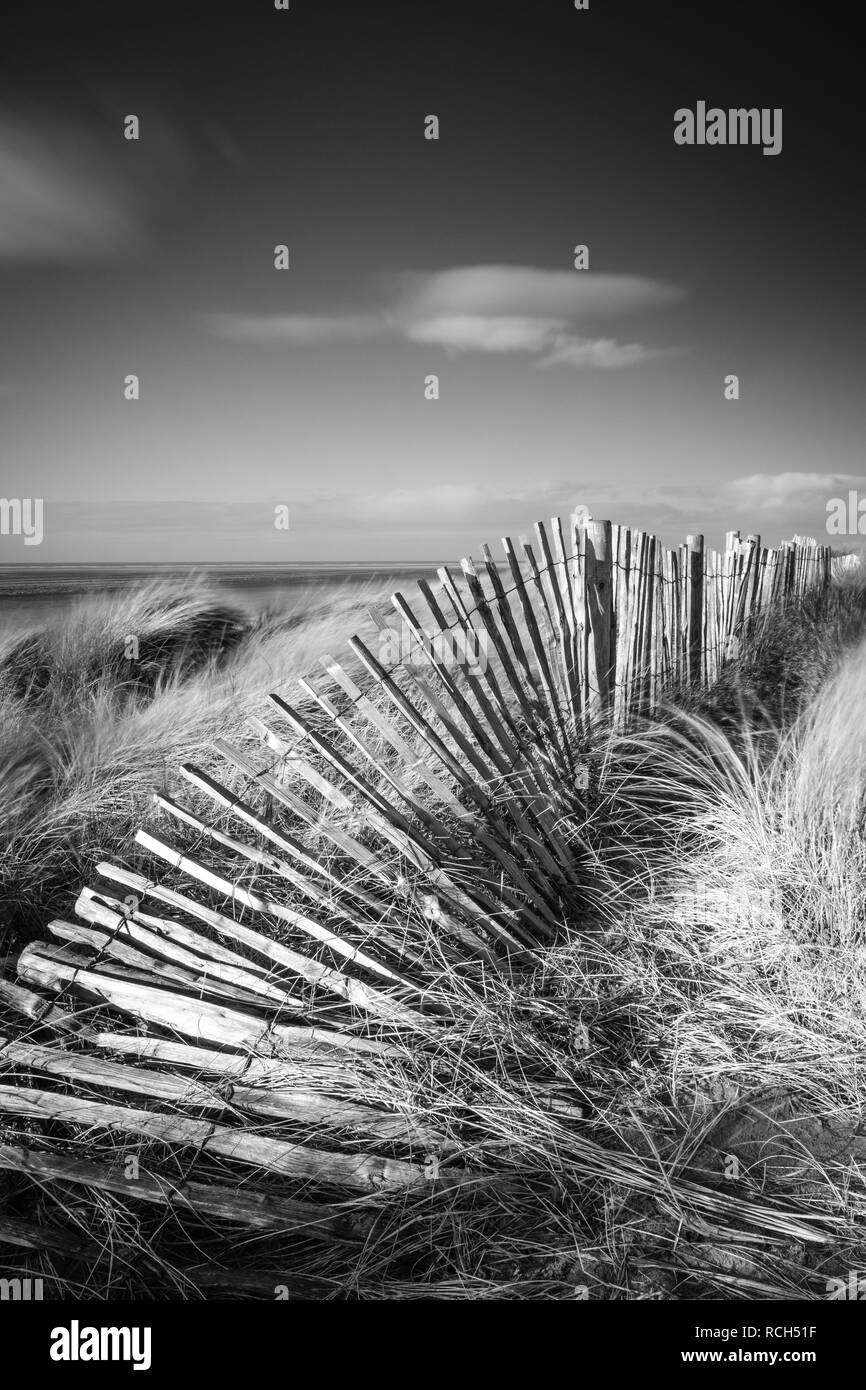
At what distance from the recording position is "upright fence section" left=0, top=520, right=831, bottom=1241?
2021 mm

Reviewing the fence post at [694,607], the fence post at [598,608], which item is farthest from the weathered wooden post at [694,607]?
the fence post at [598,608]

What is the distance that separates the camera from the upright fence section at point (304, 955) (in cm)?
202

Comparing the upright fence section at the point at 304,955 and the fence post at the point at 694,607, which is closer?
the upright fence section at the point at 304,955

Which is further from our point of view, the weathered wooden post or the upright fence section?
the weathered wooden post

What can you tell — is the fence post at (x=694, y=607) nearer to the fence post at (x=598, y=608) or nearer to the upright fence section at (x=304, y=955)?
the fence post at (x=598, y=608)

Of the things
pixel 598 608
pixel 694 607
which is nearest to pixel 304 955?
pixel 598 608

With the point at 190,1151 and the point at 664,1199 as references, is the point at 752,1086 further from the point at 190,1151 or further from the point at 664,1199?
the point at 190,1151

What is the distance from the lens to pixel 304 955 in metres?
2.52

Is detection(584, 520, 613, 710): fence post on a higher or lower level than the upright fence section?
higher

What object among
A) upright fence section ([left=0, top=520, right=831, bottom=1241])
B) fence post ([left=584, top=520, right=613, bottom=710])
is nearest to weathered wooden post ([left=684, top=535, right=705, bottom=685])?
fence post ([left=584, top=520, right=613, bottom=710])

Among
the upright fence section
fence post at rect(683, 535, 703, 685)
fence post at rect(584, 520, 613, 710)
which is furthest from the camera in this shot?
fence post at rect(683, 535, 703, 685)

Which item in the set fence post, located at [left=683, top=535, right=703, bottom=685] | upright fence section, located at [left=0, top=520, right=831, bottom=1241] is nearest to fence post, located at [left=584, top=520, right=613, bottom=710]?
upright fence section, located at [left=0, top=520, right=831, bottom=1241]

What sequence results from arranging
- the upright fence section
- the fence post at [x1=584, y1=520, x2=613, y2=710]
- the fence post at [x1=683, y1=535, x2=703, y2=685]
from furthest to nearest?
the fence post at [x1=683, y1=535, x2=703, y2=685] → the fence post at [x1=584, y1=520, x2=613, y2=710] → the upright fence section

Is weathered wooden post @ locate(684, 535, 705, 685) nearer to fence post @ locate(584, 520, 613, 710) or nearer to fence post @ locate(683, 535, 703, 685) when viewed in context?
fence post @ locate(683, 535, 703, 685)
